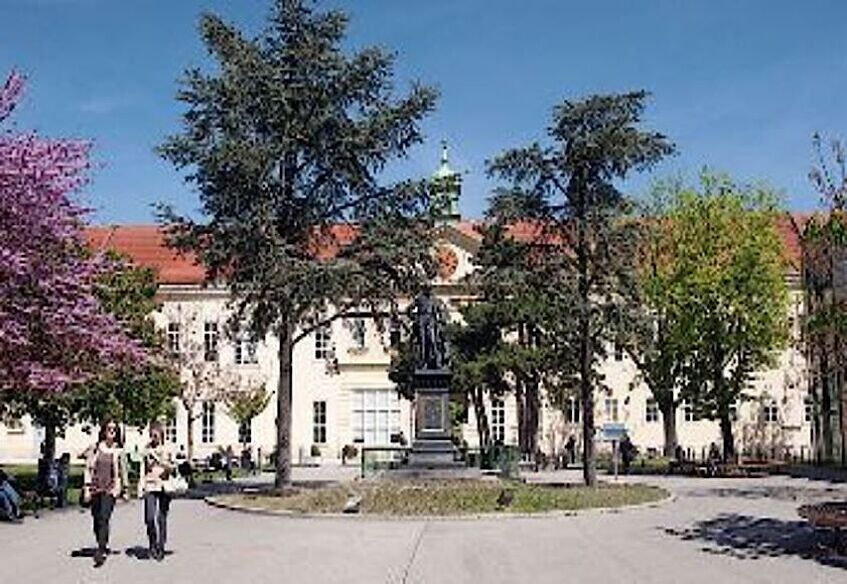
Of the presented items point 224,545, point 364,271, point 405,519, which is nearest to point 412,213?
point 364,271

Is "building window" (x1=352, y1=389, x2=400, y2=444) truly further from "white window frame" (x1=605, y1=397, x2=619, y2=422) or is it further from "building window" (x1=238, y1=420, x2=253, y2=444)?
"white window frame" (x1=605, y1=397, x2=619, y2=422)

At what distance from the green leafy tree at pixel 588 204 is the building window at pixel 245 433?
33143 millimetres

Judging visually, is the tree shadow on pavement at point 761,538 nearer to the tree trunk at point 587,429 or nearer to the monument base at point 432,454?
the tree trunk at point 587,429

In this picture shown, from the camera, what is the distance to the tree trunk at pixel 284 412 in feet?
97.9

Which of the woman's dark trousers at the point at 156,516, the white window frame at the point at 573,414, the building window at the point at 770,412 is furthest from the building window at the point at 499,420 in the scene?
the woman's dark trousers at the point at 156,516

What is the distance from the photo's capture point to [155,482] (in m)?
15.4

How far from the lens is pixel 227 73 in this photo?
96.8ft

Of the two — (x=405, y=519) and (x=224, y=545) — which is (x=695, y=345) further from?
(x=224, y=545)

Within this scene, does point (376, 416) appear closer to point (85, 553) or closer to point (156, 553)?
point (85, 553)

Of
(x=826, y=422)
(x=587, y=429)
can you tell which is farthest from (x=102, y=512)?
(x=826, y=422)

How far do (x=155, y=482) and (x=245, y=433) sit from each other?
156 feet

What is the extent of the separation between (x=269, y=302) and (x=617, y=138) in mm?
10299

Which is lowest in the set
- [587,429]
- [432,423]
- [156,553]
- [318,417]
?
[156,553]

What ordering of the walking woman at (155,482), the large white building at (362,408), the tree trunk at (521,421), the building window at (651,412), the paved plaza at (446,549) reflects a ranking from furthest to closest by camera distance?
1. the building window at (651,412)
2. the large white building at (362,408)
3. the tree trunk at (521,421)
4. the walking woman at (155,482)
5. the paved plaza at (446,549)
